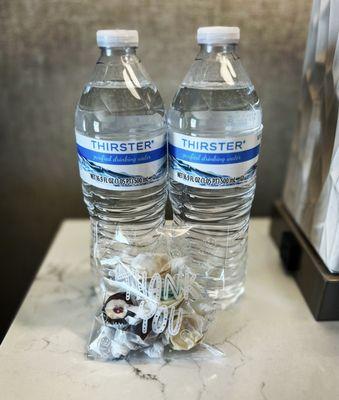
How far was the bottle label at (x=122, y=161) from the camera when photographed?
575 mm

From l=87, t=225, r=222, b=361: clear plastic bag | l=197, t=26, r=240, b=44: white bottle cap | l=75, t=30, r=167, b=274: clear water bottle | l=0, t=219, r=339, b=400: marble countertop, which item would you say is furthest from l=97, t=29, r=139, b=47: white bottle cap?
l=0, t=219, r=339, b=400: marble countertop

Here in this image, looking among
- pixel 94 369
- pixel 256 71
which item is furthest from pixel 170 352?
pixel 256 71

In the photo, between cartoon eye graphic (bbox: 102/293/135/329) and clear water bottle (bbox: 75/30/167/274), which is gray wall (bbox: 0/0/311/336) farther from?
cartoon eye graphic (bbox: 102/293/135/329)

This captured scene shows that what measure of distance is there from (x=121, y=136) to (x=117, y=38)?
0.15 m

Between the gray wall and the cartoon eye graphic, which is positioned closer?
the cartoon eye graphic

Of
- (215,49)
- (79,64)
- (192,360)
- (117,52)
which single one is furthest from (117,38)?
(192,360)

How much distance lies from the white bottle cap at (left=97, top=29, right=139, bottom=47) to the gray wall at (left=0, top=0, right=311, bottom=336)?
31 centimetres

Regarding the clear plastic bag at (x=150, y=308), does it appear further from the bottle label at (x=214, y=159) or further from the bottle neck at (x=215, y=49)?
the bottle neck at (x=215, y=49)

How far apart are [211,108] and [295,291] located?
39 centimetres

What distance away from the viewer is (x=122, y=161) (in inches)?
22.9

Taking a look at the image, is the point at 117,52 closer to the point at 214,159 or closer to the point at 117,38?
the point at 117,38

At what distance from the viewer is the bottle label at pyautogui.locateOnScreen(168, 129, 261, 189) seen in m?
0.57

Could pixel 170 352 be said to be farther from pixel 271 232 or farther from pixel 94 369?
pixel 271 232

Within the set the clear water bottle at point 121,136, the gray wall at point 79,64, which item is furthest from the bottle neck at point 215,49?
the gray wall at point 79,64
